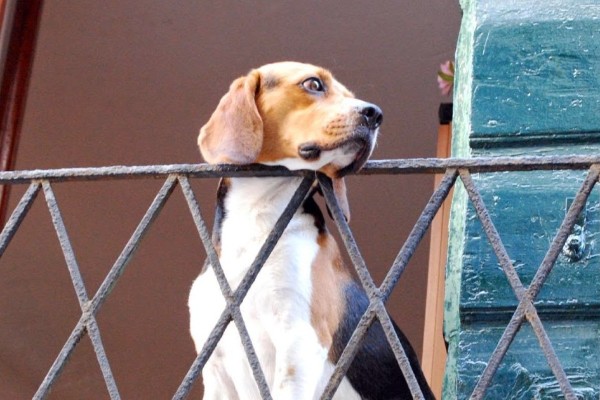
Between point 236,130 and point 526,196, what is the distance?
24.6 inches

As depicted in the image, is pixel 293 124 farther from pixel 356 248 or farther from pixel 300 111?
pixel 356 248

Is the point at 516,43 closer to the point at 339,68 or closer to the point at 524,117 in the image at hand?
the point at 524,117

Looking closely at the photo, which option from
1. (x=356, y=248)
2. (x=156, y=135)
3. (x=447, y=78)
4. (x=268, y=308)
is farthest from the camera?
(x=156, y=135)

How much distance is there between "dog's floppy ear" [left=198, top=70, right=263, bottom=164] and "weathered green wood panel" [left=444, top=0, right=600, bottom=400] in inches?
18.5

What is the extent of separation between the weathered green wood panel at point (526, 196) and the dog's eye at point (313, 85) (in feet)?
1.07

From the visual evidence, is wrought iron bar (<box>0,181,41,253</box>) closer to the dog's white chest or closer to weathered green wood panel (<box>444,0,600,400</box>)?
the dog's white chest

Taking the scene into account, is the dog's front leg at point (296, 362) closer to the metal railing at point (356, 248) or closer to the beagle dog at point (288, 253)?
the beagle dog at point (288, 253)

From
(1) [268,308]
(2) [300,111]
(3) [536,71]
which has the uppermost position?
(3) [536,71]

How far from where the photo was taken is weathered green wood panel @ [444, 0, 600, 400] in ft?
7.18

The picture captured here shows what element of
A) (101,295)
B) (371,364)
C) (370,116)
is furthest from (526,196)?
(101,295)

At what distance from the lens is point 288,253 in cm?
234

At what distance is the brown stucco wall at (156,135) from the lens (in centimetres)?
437

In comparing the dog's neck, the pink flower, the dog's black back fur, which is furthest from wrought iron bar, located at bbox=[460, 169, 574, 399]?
the pink flower

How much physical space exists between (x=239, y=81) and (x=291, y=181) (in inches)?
10.1
